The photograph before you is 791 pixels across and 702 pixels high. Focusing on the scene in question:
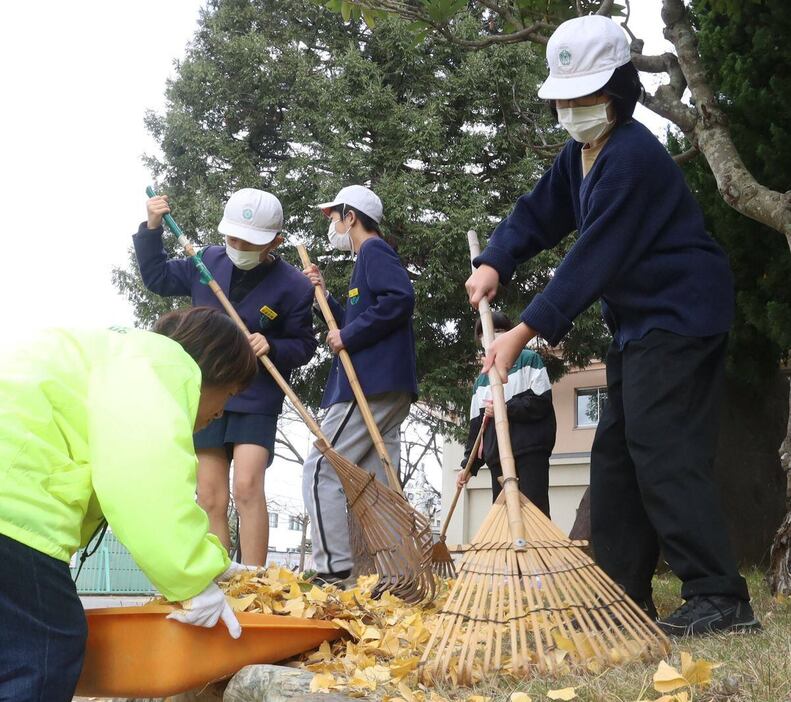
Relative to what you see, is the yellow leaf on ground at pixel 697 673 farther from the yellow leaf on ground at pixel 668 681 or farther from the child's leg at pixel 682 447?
the child's leg at pixel 682 447

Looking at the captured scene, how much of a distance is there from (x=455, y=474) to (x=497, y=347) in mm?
18615

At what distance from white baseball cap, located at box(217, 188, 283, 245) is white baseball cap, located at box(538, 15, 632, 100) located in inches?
68.5

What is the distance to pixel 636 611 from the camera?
2.36m

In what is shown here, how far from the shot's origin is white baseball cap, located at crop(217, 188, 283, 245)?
4.30 meters

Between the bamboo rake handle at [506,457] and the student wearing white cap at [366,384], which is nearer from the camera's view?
the bamboo rake handle at [506,457]

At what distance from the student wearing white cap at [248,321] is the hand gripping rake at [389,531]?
38 centimetres

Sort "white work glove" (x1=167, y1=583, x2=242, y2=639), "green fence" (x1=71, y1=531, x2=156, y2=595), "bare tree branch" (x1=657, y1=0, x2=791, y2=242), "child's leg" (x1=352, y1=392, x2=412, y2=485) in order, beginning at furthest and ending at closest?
"green fence" (x1=71, y1=531, x2=156, y2=595)
"child's leg" (x1=352, y1=392, x2=412, y2=485)
"bare tree branch" (x1=657, y1=0, x2=791, y2=242)
"white work glove" (x1=167, y1=583, x2=242, y2=639)

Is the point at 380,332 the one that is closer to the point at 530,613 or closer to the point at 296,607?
the point at 296,607

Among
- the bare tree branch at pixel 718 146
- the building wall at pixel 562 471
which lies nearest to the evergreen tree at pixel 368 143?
the building wall at pixel 562 471

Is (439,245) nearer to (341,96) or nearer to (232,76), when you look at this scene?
(341,96)

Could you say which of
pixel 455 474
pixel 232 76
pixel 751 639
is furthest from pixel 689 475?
pixel 455 474

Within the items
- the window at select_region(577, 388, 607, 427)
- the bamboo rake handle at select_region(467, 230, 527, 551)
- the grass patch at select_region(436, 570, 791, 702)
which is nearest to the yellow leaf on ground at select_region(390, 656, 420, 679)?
the grass patch at select_region(436, 570, 791, 702)

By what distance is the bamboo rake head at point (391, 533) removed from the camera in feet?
11.4

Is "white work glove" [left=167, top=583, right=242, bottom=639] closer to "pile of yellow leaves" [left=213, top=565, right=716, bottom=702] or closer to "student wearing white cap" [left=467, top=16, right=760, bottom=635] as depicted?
"pile of yellow leaves" [left=213, top=565, right=716, bottom=702]
